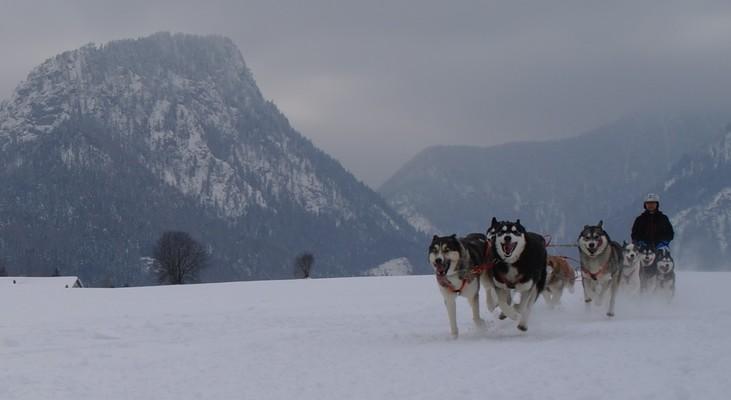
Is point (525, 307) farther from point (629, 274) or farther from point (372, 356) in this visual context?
point (629, 274)

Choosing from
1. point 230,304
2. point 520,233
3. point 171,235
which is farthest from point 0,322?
point 171,235

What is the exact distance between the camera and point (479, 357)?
26.5ft

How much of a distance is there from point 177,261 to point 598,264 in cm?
6968

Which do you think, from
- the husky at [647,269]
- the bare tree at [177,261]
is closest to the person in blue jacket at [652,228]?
the husky at [647,269]

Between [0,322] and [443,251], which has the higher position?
[443,251]

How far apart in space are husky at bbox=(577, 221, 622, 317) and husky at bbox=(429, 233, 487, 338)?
3070 millimetres

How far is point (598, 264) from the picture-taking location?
12.7m

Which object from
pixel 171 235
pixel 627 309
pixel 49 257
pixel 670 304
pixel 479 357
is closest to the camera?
pixel 479 357

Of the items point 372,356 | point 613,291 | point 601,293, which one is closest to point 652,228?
point 601,293

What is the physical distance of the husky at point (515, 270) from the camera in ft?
33.8

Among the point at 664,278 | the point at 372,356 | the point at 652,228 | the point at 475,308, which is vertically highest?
the point at 652,228

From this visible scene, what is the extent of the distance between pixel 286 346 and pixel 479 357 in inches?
130

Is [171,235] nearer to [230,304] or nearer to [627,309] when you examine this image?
[230,304]

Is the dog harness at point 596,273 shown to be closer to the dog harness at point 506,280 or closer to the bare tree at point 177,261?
the dog harness at point 506,280
